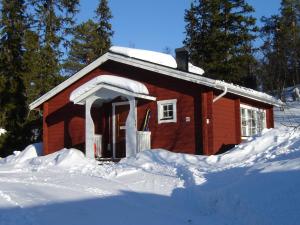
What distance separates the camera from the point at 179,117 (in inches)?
678

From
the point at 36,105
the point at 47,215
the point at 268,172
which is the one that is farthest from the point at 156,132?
the point at 47,215

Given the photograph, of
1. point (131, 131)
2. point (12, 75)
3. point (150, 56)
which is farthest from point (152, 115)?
point (12, 75)

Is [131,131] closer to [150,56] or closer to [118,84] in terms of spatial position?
[118,84]

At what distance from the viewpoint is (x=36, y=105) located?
69.8 ft

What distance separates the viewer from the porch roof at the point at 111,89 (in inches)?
669

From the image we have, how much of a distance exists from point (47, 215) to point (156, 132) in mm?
9982

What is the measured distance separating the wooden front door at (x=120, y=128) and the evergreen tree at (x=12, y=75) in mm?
11860

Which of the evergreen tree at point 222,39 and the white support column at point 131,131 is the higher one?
the evergreen tree at point 222,39

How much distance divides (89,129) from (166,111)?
3.18m

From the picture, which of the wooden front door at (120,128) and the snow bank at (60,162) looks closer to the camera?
the snow bank at (60,162)

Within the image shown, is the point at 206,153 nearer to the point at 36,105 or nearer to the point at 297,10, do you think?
the point at 36,105

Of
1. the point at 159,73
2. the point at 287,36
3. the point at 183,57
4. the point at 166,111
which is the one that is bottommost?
the point at 166,111

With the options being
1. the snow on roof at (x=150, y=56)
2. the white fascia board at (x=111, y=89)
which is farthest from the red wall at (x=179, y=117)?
the snow on roof at (x=150, y=56)

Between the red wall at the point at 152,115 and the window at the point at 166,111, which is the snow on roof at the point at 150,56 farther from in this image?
the window at the point at 166,111
